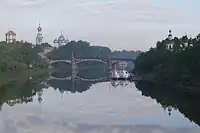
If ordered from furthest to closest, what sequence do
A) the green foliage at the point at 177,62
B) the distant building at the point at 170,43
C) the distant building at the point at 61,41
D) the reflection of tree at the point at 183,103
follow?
the distant building at the point at 61,41 → the distant building at the point at 170,43 → the green foliage at the point at 177,62 → the reflection of tree at the point at 183,103

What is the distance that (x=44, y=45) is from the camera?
14125 cm

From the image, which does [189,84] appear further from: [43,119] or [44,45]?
[44,45]

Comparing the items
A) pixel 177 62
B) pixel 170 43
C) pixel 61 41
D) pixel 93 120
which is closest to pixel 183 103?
pixel 93 120

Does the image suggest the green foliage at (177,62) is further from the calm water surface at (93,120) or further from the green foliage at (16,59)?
the green foliage at (16,59)

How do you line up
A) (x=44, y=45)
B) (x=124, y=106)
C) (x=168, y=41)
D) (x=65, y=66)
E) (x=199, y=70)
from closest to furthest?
(x=124, y=106) < (x=199, y=70) < (x=168, y=41) < (x=65, y=66) < (x=44, y=45)

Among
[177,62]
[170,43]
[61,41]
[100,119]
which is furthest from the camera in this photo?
[61,41]

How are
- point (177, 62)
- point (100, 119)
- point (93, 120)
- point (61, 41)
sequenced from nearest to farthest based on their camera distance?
point (93, 120)
point (100, 119)
point (177, 62)
point (61, 41)

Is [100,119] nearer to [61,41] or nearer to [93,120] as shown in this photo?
[93,120]

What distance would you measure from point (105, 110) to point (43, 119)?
647 cm

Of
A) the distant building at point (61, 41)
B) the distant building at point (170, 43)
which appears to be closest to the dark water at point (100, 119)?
the distant building at point (170, 43)

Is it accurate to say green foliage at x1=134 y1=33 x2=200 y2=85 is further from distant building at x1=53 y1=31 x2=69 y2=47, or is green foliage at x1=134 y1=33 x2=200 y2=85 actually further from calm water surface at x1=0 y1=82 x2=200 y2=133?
distant building at x1=53 y1=31 x2=69 y2=47

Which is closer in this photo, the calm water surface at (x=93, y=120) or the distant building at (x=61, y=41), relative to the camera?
the calm water surface at (x=93, y=120)

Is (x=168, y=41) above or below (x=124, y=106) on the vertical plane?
above

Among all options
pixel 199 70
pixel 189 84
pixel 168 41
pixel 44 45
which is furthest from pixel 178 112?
pixel 44 45
